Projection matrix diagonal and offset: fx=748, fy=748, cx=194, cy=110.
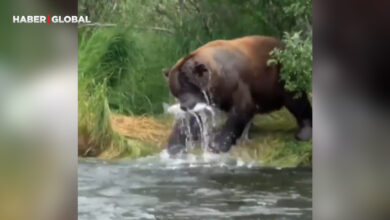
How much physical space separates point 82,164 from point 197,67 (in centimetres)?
56

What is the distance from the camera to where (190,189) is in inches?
109

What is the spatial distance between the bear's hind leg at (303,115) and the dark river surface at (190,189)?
5.2 inches

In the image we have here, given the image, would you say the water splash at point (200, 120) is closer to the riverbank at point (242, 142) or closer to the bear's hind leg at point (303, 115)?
the riverbank at point (242, 142)

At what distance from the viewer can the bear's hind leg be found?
2.77 meters

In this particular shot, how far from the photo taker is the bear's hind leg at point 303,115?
9.10 feet

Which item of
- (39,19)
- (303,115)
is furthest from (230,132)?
(39,19)

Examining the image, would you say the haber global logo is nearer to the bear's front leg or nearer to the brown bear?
the brown bear

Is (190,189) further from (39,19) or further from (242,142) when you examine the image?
(39,19)

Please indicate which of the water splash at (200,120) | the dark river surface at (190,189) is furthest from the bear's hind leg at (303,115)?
the water splash at (200,120)

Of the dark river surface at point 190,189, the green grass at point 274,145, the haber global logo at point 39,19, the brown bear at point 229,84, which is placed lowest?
the dark river surface at point 190,189

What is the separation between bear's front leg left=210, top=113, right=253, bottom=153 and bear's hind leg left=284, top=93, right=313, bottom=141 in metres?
0.17

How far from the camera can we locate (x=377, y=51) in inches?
109

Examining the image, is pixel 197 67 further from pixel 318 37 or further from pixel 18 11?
pixel 18 11

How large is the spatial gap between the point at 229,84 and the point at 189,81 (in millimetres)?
150
